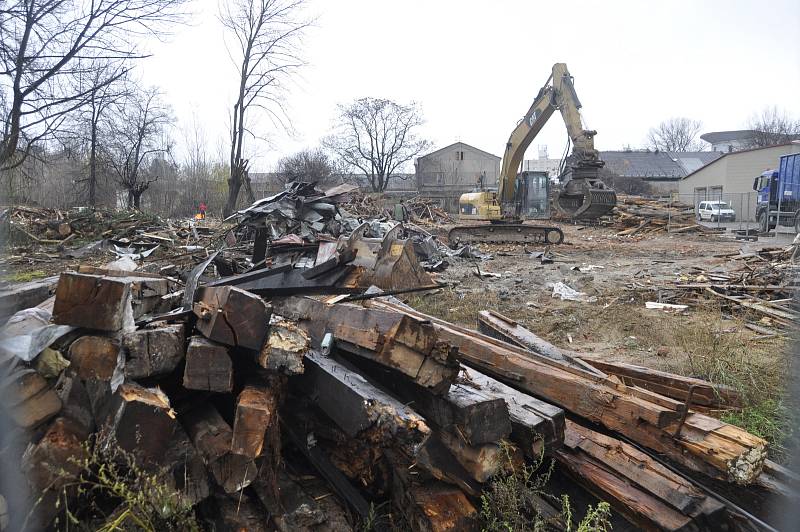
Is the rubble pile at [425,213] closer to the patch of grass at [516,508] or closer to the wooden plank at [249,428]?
the patch of grass at [516,508]

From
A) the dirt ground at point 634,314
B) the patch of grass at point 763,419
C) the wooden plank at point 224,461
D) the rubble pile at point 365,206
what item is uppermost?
the rubble pile at point 365,206

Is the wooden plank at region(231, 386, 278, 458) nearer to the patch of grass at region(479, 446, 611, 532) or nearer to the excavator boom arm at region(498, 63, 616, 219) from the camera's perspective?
the patch of grass at region(479, 446, 611, 532)

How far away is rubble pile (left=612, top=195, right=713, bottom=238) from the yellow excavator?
3.38 m

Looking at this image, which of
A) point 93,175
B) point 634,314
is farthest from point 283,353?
point 93,175

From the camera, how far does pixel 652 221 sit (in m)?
21.2

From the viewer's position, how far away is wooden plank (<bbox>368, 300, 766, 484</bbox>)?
7.64 ft

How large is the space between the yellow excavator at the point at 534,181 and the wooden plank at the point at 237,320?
13.9 m

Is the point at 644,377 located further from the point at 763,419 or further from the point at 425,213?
the point at 425,213

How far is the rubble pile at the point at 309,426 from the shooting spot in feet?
6.88

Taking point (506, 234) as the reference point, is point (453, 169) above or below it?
above

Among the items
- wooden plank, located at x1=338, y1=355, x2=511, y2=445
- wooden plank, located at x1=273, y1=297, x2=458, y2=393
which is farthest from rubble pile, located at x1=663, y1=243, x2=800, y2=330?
wooden plank, located at x1=273, y1=297, x2=458, y2=393

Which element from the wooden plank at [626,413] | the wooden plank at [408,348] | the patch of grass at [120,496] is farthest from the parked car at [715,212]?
the patch of grass at [120,496]

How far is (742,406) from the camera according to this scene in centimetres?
331

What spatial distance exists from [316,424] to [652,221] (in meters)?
22.3
